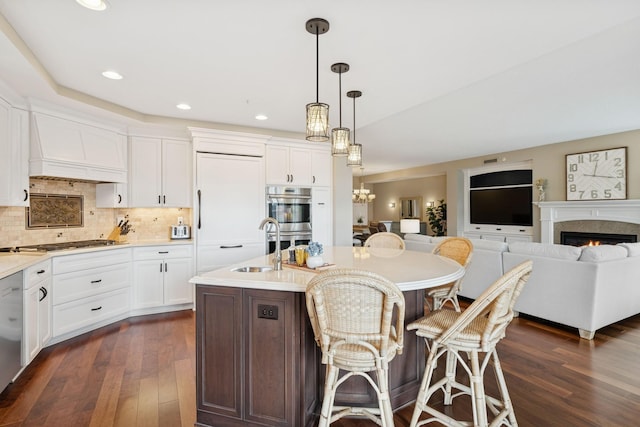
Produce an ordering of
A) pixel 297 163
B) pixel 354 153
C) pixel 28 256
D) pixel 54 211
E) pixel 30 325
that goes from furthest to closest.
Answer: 1. pixel 297 163
2. pixel 54 211
3. pixel 354 153
4. pixel 28 256
5. pixel 30 325

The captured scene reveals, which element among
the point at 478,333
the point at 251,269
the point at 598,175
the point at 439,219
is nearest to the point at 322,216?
the point at 251,269

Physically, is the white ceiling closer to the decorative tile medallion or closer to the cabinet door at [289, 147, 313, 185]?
the cabinet door at [289, 147, 313, 185]

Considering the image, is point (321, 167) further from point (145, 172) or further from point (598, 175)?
point (598, 175)

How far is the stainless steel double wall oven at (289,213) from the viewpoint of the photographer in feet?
15.1

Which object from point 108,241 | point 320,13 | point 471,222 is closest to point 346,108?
point 320,13

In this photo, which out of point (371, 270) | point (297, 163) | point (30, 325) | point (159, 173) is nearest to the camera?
point (371, 270)

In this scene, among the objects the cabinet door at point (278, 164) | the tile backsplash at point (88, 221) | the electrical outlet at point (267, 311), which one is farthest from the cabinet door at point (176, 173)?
the electrical outlet at point (267, 311)

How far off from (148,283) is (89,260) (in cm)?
74

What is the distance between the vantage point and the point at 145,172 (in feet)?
13.8

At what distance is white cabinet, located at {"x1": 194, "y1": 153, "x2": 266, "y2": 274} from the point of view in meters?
Answer: 4.20

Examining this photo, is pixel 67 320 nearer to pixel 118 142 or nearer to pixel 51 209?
pixel 51 209

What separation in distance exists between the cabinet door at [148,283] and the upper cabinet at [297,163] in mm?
1811

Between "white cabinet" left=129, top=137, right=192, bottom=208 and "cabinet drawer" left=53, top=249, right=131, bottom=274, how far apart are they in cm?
69

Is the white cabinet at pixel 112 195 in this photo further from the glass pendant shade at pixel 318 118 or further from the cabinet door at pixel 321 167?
the glass pendant shade at pixel 318 118
